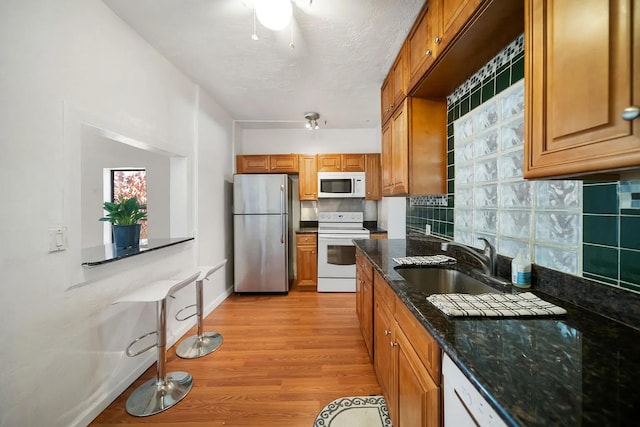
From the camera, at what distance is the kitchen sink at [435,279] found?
1454 mm

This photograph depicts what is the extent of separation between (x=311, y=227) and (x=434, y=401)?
3.51m

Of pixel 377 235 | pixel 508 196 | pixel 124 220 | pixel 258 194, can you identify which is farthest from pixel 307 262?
pixel 508 196

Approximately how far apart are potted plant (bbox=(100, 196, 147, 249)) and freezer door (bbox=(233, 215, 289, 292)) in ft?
5.48

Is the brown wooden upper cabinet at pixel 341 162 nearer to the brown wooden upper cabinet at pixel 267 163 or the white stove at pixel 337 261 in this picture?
the brown wooden upper cabinet at pixel 267 163

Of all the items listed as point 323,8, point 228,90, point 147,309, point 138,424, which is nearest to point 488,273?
point 323,8

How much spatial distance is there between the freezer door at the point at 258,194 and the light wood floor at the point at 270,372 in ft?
4.47

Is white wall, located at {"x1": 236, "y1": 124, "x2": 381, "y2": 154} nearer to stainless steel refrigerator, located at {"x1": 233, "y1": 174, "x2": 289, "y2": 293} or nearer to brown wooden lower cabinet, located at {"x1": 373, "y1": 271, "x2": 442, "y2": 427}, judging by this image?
stainless steel refrigerator, located at {"x1": 233, "y1": 174, "x2": 289, "y2": 293}

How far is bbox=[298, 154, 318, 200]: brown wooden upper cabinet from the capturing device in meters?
3.89

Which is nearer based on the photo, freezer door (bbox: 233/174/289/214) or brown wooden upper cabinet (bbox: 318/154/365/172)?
freezer door (bbox: 233/174/289/214)

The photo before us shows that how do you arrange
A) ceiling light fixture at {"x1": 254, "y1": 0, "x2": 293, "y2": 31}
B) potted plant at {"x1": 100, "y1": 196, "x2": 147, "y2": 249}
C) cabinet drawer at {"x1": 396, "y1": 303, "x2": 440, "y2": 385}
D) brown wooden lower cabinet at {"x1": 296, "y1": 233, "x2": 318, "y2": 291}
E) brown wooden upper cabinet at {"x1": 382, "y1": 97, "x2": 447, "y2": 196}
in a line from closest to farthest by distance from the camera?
cabinet drawer at {"x1": 396, "y1": 303, "x2": 440, "y2": 385}, ceiling light fixture at {"x1": 254, "y1": 0, "x2": 293, "y2": 31}, potted plant at {"x1": 100, "y1": 196, "x2": 147, "y2": 249}, brown wooden upper cabinet at {"x1": 382, "y1": 97, "x2": 447, "y2": 196}, brown wooden lower cabinet at {"x1": 296, "y1": 233, "x2": 318, "y2": 291}

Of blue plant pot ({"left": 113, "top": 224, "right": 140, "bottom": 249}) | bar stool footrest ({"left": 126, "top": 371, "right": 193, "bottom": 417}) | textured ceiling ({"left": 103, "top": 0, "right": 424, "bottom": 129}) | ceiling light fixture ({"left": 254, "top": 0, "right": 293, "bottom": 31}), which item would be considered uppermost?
textured ceiling ({"left": 103, "top": 0, "right": 424, "bottom": 129})

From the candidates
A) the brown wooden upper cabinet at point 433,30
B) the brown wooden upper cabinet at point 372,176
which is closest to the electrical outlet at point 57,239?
the brown wooden upper cabinet at point 433,30

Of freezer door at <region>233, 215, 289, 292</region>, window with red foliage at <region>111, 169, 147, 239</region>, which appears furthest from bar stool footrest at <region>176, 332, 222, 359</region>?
window with red foliage at <region>111, 169, 147, 239</region>

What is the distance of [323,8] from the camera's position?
61.9 inches
